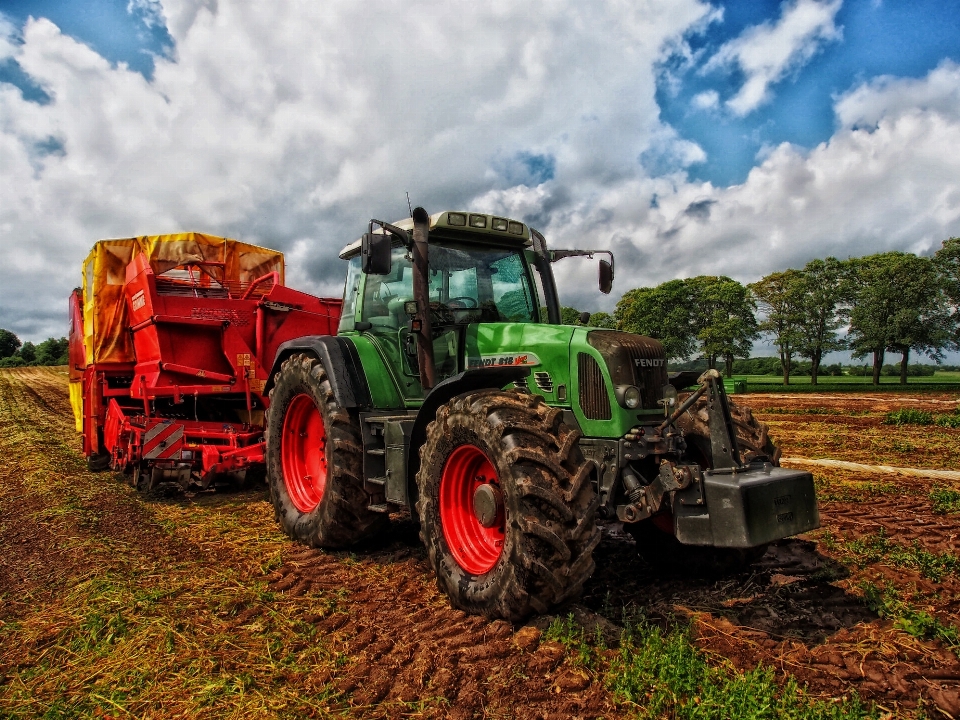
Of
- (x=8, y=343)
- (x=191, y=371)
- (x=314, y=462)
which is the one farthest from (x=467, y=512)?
(x=8, y=343)

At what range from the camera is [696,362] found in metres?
5.14

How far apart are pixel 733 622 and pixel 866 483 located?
487 cm

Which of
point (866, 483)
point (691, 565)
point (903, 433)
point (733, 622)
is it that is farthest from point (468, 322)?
point (903, 433)

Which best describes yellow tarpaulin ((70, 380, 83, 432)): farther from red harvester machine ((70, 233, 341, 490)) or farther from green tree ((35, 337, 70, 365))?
green tree ((35, 337, 70, 365))

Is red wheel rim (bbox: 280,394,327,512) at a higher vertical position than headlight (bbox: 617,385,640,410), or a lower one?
lower

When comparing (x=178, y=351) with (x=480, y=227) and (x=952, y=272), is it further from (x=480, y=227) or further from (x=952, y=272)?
(x=952, y=272)

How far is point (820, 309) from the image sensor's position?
4097 centimetres

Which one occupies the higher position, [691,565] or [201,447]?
[201,447]

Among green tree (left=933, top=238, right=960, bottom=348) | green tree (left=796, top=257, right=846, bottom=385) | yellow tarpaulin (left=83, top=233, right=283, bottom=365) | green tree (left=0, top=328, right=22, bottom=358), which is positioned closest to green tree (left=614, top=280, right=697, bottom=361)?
green tree (left=796, top=257, right=846, bottom=385)

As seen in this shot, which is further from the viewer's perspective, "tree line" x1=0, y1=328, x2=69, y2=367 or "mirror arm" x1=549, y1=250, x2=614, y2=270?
"tree line" x1=0, y1=328, x2=69, y2=367

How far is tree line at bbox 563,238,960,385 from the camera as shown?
36281 mm

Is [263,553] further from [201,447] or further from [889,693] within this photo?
[889,693]

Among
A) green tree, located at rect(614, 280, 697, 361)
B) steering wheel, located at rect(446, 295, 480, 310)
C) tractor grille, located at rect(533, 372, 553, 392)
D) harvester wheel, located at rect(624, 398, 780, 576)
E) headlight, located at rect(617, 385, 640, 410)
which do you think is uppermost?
green tree, located at rect(614, 280, 697, 361)

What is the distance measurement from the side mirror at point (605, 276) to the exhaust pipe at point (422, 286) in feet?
5.28
